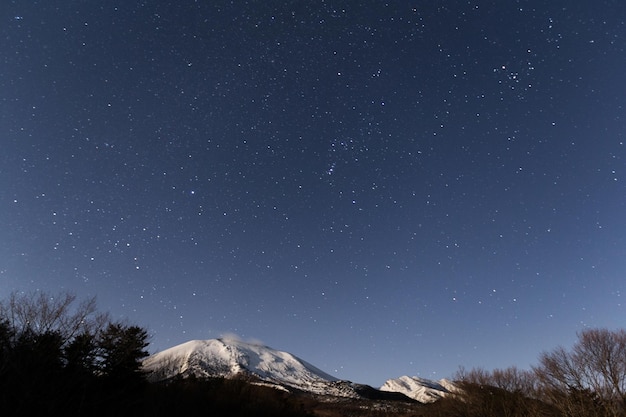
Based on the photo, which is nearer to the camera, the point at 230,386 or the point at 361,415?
the point at 230,386

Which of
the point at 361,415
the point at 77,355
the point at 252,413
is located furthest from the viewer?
the point at 361,415

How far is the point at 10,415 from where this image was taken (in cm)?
1594

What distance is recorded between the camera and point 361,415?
9700 centimetres

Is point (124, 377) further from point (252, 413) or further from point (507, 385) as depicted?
point (507, 385)

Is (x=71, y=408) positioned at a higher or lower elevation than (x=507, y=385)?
lower

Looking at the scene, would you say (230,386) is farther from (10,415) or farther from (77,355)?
(10,415)

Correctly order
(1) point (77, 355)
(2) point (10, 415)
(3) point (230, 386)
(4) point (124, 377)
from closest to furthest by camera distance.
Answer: (2) point (10, 415), (1) point (77, 355), (4) point (124, 377), (3) point (230, 386)

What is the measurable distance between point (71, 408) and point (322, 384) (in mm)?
189303

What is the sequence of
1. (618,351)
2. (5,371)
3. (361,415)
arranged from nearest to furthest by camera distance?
(5,371), (618,351), (361,415)

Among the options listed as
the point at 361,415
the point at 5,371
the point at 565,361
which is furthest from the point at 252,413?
the point at 361,415

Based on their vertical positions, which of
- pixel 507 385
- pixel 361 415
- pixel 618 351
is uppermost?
pixel 618 351

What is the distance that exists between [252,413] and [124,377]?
14567mm

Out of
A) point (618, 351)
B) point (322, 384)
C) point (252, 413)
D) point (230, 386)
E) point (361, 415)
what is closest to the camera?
point (252, 413)

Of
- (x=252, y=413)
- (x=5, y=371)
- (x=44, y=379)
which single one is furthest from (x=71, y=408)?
(x=252, y=413)
